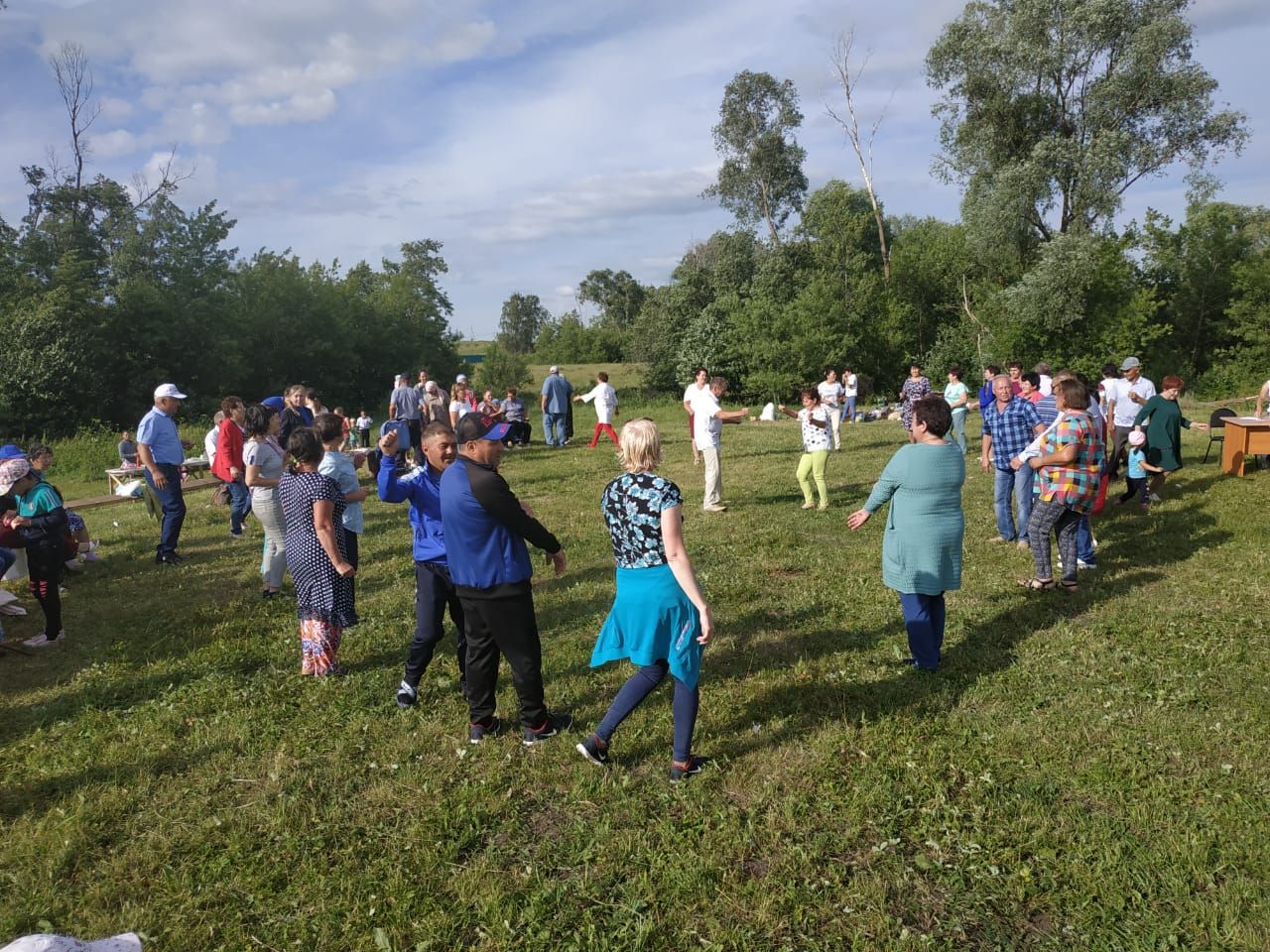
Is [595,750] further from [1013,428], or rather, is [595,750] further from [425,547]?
[1013,428]

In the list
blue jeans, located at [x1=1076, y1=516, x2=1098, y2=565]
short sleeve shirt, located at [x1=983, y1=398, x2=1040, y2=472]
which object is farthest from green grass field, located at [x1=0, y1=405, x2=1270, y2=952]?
short sleeve shirt, located at [x1=983, y1=398, x2=1040, y2=472]

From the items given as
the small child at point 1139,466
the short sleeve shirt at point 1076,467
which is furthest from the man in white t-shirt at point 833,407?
the short sleeve shirt at point 1076,467

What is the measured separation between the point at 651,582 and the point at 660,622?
209 millimetres

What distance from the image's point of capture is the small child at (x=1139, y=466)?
10.4 meters

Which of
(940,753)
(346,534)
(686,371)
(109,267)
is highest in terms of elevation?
(109,267)

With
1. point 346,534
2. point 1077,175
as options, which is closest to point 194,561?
point 346,534

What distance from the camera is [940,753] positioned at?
4.51 metres

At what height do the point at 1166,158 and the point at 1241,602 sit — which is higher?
the point at 1166,158

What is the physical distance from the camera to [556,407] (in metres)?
20.8

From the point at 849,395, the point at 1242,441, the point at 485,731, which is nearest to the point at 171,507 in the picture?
the point at 485,731

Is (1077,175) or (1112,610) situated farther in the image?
(1077,175)

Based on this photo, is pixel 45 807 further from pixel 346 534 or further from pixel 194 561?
pixel 194 561

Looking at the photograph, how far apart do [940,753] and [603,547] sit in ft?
18.3

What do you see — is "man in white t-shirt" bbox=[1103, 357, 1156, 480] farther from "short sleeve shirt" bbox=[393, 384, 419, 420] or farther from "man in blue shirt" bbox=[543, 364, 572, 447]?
"short sleeve shirt" bbox=[393, 384, 419, 420]
